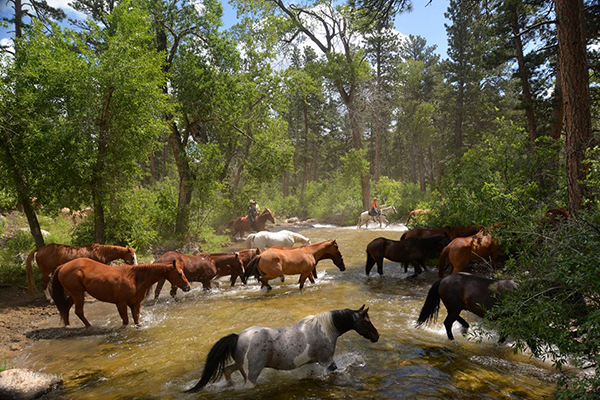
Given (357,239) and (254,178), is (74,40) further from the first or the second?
(357,239)

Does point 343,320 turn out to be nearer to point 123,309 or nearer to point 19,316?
point 123,309

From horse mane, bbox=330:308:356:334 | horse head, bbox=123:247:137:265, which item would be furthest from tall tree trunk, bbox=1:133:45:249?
horse mane, bbox=330:308:356:334

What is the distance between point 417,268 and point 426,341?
535 cm

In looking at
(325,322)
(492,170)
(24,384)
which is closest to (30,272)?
(24,384)

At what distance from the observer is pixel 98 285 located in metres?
7.36

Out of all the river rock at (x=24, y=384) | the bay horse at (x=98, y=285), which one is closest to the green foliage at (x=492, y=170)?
the bay horse at (x=98, y=285)

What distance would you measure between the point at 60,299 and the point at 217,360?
5265 millimetres

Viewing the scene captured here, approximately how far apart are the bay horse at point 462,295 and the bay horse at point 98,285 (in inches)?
247

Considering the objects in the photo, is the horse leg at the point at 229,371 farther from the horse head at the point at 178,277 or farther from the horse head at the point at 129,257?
the horse head at the point at 129,257

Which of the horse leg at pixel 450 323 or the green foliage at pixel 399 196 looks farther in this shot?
the green foliage at pixel 399 196

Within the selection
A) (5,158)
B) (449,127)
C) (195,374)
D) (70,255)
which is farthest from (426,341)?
(449,127)

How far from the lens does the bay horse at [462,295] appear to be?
236 inches

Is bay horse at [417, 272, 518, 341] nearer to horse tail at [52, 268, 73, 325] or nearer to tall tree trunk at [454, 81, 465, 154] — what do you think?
horse tail at [52, 268, 73, 325]

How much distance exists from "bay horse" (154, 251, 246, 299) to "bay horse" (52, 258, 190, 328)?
2.08 metres
